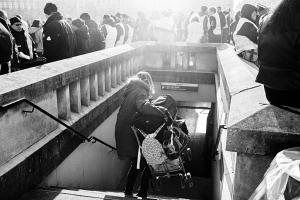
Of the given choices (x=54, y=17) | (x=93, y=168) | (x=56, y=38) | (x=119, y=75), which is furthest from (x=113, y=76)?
(x=93, y=168)

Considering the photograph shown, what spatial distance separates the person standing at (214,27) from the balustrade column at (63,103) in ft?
30.2

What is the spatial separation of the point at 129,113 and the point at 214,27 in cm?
911

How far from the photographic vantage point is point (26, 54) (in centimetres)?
788

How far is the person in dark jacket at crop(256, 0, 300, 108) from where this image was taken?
259 cm

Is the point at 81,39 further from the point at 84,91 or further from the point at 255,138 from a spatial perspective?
the point at 255,138

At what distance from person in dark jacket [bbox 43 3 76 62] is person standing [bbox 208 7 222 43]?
7.52 metres

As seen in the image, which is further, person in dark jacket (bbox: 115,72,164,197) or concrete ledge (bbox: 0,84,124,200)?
person in dark jacket (bbox: 115,72,164,197)

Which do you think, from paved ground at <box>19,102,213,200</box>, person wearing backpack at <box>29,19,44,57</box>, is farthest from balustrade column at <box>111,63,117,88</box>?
person wearing backpack at <box>29,19,44,57</box>

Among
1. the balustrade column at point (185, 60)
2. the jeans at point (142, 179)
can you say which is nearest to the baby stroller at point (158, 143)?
the jeans at point (142, 179)

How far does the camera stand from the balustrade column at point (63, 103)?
16.2ft

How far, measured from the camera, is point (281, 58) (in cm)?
265

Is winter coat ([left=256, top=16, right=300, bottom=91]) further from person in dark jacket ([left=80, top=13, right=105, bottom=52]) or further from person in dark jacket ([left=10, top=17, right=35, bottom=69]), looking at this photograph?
person in dark jacket ([left=80, top=13, right=105, bottom=52])

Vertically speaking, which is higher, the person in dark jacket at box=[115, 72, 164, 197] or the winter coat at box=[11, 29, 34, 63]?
the winter coat at box=[11, 29, 34, 63]

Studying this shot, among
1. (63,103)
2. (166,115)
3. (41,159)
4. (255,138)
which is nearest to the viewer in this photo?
(255,138)
